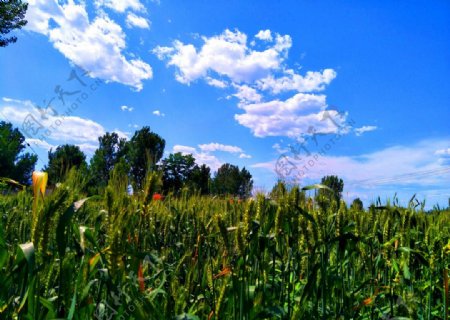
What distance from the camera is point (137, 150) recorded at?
48.0 m

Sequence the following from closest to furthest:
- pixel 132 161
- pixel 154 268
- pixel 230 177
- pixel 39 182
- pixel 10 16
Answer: pixel 39 182, pixel 154 268, pixel 10 16, pixel 132 161, pixel 230 177

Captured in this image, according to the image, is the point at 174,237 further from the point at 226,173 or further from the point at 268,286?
the point at 226,173

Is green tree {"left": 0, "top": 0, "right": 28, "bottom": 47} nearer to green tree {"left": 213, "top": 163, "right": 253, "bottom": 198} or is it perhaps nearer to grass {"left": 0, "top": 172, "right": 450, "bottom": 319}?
grass {"left": 0, "top": 172, "right": 450, "bottom": 319}

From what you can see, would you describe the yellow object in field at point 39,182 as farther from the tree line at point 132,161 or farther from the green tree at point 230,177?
the green tree at point 230,177

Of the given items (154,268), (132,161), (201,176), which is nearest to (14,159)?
(132,161)

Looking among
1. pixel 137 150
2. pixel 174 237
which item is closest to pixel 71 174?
pixel 174 237

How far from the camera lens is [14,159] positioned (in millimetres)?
37344

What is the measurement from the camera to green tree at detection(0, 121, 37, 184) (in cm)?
3281

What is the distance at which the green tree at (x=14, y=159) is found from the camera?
32812mm

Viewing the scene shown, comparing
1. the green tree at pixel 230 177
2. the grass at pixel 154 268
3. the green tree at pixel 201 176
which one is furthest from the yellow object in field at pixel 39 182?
the green tree at pixel 230 177

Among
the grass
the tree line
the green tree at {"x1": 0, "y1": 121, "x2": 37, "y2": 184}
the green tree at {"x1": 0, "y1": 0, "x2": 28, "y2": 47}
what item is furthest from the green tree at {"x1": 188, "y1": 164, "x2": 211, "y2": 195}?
the grass

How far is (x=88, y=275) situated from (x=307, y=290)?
3.34 feet

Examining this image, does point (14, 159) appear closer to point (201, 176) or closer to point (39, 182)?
point (201, 176)

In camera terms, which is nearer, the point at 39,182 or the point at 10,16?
the point at 39,182
